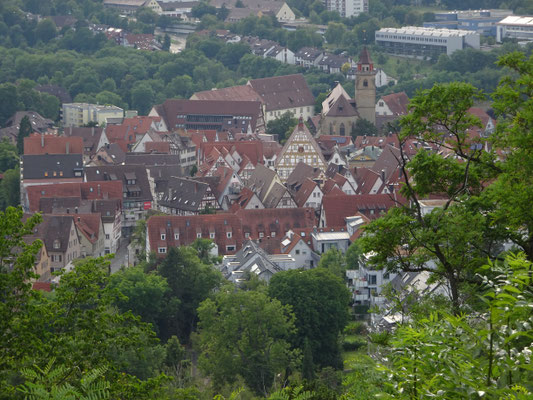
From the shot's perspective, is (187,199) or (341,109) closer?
(187,199)

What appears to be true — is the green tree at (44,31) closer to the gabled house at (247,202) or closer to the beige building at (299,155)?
the beige building at (299,155)

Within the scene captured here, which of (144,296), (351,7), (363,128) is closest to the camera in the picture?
(144,296)

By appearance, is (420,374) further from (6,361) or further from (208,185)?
(208,185)

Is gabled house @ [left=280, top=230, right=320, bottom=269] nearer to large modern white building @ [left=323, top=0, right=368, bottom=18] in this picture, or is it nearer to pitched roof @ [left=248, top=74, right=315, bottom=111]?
pitched roof @ [left=248, top=74, right=315, bottom=111]

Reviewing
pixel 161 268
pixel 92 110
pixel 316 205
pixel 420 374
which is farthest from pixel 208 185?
pixel 420 374

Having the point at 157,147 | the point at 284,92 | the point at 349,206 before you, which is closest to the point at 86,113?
the point at 284,92

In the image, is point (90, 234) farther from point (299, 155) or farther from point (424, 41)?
point (424, 41)

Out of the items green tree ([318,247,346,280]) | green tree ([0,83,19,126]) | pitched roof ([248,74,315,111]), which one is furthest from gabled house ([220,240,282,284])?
pitched roof ([248,74,315,111])
